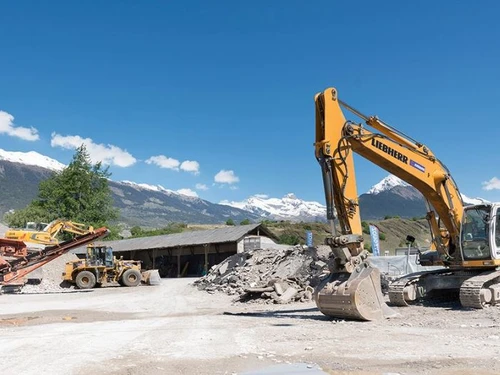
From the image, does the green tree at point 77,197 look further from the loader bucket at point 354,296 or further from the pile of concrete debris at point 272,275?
the loader bucket at point 354,296

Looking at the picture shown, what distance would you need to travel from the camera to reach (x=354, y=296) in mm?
10945

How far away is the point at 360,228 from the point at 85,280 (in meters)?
A: 23.3

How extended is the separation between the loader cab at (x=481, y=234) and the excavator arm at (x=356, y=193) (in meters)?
0.32

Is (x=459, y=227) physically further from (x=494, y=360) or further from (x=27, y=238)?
(x=27, y=238)

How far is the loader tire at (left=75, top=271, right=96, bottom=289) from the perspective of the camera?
100 feet

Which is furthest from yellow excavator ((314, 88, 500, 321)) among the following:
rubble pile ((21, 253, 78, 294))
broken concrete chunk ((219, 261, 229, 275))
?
rubble pile ((21, 253, 78, 294))

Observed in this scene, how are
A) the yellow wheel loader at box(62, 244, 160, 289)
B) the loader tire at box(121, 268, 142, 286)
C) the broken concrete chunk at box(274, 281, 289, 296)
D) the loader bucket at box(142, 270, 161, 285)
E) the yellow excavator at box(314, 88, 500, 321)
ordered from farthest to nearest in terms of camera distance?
the loader bucket at box(142, 270, 161, 285) → the loader tire at box(121, 268, 142, 286) → the yellow wheel loader at box(62, 244, 160, 289) → the broken concrete chunk at box(274, 281, 289, 296) → the yellow excavator at box(314, 88, 500, 321)

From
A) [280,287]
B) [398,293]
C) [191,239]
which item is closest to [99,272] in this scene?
[191,239]

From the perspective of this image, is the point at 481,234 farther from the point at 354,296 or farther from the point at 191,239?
the point at 191,239

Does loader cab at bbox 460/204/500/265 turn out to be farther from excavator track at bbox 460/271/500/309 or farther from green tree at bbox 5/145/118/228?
green tree at bbox 5/145/118/228

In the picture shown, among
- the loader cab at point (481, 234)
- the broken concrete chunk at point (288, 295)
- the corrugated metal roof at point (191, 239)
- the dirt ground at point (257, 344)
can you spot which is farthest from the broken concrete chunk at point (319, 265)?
the corrugated metal roof at point (191, 239)

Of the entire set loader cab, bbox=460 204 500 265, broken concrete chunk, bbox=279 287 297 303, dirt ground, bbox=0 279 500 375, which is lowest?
dirt ground, bbox=0 279 500 375

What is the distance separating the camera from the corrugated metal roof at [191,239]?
135ft

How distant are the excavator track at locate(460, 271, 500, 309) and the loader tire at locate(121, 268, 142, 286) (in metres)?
22.8
